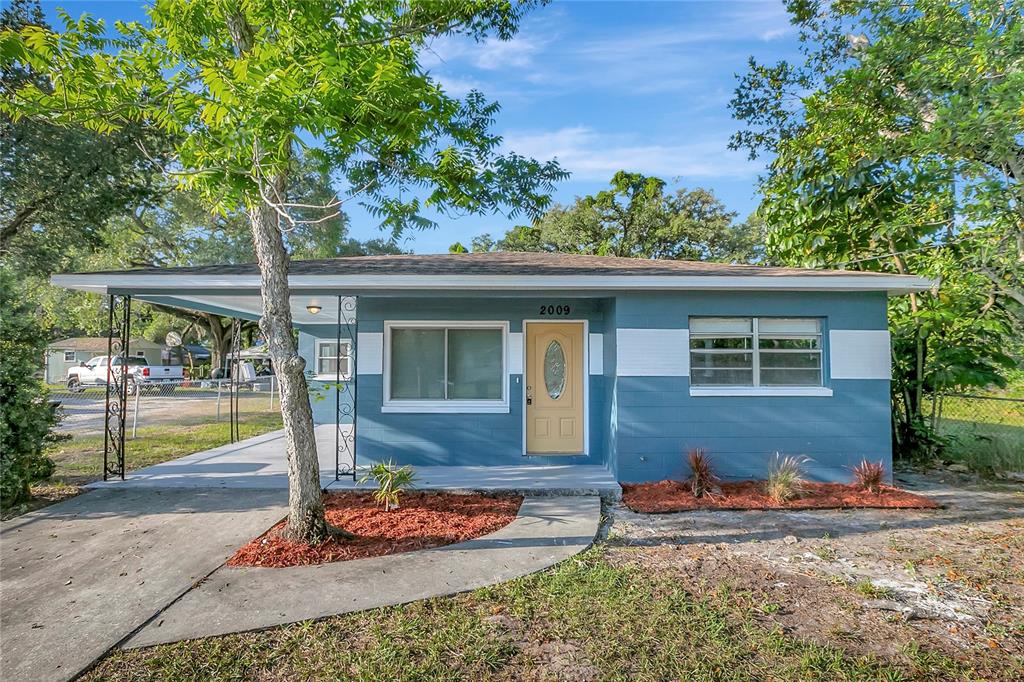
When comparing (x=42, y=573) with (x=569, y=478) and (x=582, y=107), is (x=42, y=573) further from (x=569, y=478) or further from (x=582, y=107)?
(x=582, y=107)

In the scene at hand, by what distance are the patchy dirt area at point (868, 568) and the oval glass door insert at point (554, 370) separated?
2.38 meters

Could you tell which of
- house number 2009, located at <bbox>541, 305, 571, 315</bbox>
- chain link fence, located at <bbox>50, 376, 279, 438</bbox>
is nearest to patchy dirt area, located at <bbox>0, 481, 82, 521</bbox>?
chain link fence, located at <bbox>50, 376, 279, 438</bbox>

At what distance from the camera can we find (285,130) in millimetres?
3621

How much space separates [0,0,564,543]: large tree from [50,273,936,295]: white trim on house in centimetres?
143

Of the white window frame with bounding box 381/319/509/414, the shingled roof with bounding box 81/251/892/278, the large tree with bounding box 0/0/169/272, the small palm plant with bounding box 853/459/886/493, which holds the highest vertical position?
the large tree with bounding box 0/0/169/272

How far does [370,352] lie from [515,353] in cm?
220

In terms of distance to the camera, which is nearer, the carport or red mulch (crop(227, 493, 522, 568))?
red mulch (crop(227, 493, 522, 568))

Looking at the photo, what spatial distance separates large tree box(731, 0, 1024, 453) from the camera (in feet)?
19.6

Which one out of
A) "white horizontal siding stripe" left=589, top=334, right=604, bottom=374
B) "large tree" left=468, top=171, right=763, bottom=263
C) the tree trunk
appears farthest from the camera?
"large tree" left=468, top=171, right=763, bottom=263

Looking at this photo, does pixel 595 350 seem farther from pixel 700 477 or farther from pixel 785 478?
pixel 785 478

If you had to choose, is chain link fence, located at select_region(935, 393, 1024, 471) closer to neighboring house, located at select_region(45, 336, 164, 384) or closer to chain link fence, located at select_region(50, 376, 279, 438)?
chain link fence, located at select_region(50, 376, 279, 438)

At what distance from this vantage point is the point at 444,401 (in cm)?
800

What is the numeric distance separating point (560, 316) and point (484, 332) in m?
1.20

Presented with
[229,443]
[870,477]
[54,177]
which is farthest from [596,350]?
[54,177]
